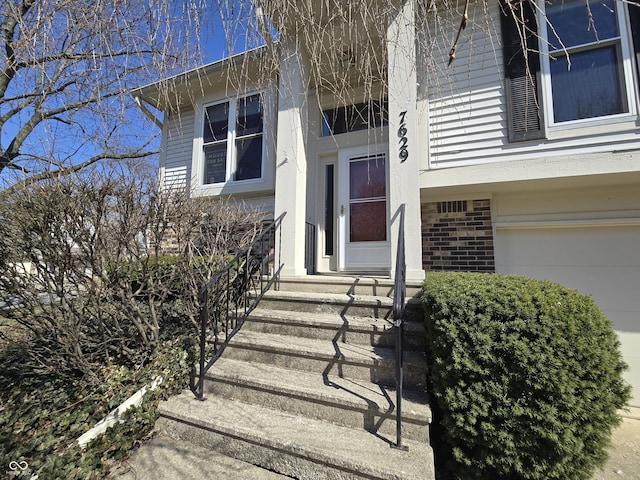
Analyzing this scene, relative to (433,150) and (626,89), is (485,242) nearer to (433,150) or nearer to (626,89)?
(433,150)

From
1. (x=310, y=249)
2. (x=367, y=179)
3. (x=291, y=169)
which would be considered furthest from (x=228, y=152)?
(x=367, y=179)

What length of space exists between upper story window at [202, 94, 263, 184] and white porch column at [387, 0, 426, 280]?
2885 mm

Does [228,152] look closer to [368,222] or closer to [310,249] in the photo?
[310,249]

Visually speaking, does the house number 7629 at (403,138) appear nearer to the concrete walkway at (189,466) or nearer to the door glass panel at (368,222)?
the door glass panel at (368,222)

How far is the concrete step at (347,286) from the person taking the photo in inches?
139

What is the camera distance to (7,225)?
2.72m

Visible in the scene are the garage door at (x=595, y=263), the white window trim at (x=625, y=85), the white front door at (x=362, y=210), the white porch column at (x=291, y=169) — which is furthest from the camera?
the white front door at (x=362, y=210)

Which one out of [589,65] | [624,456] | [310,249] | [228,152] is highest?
[589,65]

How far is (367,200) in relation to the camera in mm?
5000

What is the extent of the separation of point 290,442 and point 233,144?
5.53 m

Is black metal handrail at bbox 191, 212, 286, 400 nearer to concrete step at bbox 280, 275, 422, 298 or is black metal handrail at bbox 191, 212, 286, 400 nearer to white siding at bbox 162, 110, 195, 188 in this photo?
concrete step at bbox 280, 275, 422, 298

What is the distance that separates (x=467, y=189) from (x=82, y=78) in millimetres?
4600

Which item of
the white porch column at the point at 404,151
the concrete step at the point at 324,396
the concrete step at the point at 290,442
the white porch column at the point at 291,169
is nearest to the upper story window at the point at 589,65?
the white porch column at the point at 404,151

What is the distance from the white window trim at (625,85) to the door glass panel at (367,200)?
220 centimetres
